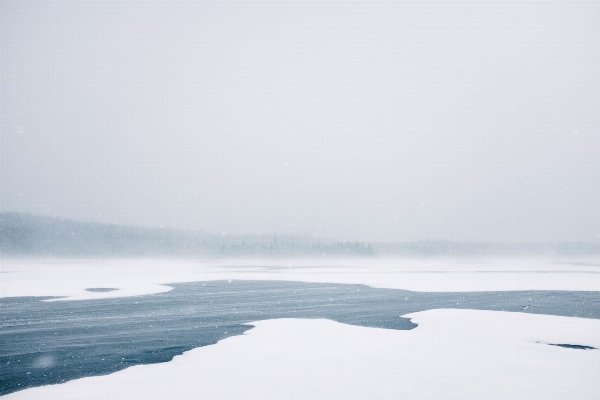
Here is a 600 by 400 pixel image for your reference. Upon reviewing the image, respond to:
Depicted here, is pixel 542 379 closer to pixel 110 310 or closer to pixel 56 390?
pixel 56 390

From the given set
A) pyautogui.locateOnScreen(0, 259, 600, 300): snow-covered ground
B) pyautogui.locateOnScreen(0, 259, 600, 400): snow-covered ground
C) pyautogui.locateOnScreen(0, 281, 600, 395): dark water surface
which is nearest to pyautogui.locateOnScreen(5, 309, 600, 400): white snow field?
pyautogui.locateOnScreen(0, 259, 600, 400): snow-covered ground

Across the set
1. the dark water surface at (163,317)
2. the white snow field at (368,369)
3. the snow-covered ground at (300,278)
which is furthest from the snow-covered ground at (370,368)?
the snow-covered ground at (300,278)

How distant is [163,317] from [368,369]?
11.4 metres

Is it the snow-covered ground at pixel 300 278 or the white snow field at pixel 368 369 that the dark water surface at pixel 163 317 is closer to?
the white snow field at pixel 368 369

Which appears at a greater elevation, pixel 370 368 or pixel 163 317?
pixel 370 368

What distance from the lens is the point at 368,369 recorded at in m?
10.8

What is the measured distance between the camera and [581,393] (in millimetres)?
8898

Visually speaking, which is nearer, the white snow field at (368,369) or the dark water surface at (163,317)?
the white snow field at (368,369)

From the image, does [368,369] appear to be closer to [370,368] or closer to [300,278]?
[370,368]

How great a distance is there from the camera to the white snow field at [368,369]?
9.05 metres

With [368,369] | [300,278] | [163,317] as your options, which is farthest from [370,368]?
[300,278]

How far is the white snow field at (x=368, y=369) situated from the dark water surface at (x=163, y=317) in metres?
1.18

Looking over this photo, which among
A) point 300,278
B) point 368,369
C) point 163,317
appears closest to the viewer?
point 368,369

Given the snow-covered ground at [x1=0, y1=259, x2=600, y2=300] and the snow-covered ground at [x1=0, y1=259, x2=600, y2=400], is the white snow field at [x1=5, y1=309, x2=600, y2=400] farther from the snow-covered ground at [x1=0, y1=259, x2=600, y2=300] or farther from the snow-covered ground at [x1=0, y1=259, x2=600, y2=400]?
the snow-covered ground at [x1=0, y1=259, x2=600, y2=300]
